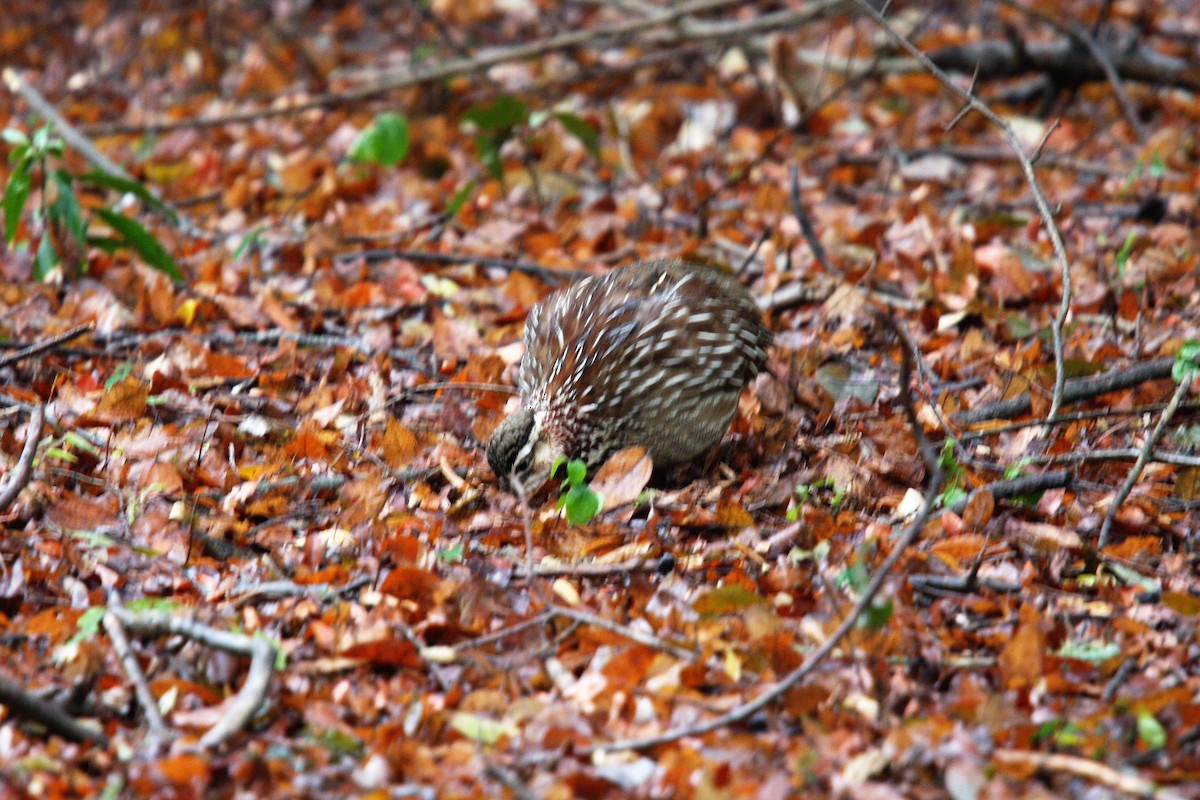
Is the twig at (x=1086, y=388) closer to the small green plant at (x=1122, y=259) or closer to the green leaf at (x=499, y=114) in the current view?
the small green plant at (x=1122, y=259)

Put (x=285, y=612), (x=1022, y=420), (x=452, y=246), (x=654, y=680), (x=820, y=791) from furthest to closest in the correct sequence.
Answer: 1. (x=452, y=246)
2. (x=1022, y=420)
3. (x=285, y=612)
4. (x=654, y=680)
5. (x=820, y=791)

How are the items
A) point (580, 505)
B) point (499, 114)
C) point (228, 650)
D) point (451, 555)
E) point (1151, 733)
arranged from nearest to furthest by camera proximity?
point (1151, 733)
point (228, 650)
point (451, 555)
point (580, 505)
point (499, 114)

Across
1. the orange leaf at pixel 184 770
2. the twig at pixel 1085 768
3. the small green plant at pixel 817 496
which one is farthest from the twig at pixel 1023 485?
the orange leaf at pixel 184 770

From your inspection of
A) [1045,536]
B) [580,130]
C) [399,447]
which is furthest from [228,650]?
[580,130]

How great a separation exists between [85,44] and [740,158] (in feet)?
20.9

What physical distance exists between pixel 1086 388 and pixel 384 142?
4433 millimetres

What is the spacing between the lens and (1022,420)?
540 cm

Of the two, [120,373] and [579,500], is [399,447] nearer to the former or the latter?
[579,500]

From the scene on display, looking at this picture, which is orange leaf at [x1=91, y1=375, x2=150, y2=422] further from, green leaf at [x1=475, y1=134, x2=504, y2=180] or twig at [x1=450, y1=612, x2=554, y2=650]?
green leaf at [x1=475, y1=134, x2=504, y2=180]

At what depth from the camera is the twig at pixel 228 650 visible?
11.3ft

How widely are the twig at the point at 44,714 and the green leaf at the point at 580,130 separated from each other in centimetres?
518

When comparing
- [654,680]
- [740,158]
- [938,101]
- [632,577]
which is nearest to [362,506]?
[632,577]

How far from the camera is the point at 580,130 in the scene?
8.14m

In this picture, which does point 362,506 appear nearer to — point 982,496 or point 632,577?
point 632,577
